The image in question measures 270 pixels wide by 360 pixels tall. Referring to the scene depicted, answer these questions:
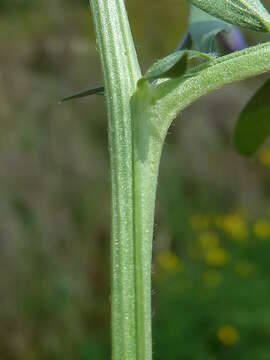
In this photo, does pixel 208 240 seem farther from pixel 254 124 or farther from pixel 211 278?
pixel 254 124

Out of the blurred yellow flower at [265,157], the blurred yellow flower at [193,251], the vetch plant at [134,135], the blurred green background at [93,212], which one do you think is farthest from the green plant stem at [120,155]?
the blurred yellow flower at [265,157]

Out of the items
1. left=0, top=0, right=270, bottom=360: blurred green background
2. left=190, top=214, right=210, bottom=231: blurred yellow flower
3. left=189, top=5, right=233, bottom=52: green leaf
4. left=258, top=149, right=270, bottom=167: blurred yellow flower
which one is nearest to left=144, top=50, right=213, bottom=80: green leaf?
left=189, top=5, right=233, bottom=52: green leaf

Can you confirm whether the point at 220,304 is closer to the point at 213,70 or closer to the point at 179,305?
the point at 179,305

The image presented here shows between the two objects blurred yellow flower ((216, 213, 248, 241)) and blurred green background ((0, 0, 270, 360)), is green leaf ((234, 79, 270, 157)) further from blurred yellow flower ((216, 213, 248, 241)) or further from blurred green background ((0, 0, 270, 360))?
blurred yellow flower ((216, 213, 248, 241))

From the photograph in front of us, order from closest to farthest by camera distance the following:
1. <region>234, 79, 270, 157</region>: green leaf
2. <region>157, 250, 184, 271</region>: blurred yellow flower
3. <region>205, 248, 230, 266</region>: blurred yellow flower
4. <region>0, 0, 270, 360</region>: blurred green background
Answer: <region>234, 79, 270, 157</region>: green leaf
<region>0, 0, 270, 360</region>: blurred green background
<region>205, 248, 230, 266</region>: blurred yellow flower
<region>157, 250, 184, 271</region>: blurred yellow flower

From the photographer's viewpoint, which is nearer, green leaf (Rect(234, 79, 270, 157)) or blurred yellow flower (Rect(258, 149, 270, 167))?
green leaf (Rect(234, 79, 270, 157))

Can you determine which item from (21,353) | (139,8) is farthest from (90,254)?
(139,8)

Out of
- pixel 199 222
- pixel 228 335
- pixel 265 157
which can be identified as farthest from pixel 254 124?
pixel 265 157
